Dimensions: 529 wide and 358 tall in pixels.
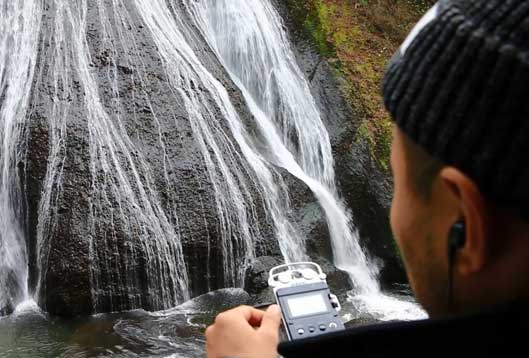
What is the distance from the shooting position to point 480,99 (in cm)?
86

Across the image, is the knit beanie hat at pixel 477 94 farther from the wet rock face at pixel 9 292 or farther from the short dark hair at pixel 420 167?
the wet rock face at pixel 9 292

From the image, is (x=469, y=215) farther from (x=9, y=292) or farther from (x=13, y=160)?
(x=13, y=160)

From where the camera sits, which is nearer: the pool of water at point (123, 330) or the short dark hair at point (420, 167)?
the short dark hair at point (420, 167)

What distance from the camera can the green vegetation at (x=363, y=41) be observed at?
8.52 meters

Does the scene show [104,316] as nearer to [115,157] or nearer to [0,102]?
[115,157]

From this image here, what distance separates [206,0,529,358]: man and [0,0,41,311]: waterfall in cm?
588

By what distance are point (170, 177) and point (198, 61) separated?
2.16 meters

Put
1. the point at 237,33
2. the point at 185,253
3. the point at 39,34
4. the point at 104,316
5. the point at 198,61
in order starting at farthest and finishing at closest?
the point at 237,33 < the point at 198,61 < the point at 39,34 < the point at 185,253 < the point at 104,316

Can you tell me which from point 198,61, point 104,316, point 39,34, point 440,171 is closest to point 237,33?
point 198,61

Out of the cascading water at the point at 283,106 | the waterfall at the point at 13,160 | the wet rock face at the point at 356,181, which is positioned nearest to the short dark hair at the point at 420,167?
the cascading water at the point at 283,106

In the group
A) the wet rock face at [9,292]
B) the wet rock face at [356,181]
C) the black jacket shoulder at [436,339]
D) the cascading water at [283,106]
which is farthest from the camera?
the wet rock face at [356,181]

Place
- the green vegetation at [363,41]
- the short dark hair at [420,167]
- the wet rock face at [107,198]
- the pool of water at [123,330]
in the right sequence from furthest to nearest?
the green vegetation at [363,41] < the wet rock face at [107,198] < the pool of water at [123,330] < the short dark hair at [420,167]

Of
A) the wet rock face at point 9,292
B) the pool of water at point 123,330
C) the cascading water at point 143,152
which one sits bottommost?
the pool of water at point 123,330

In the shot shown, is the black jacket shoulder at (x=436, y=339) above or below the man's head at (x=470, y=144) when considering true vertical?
below
